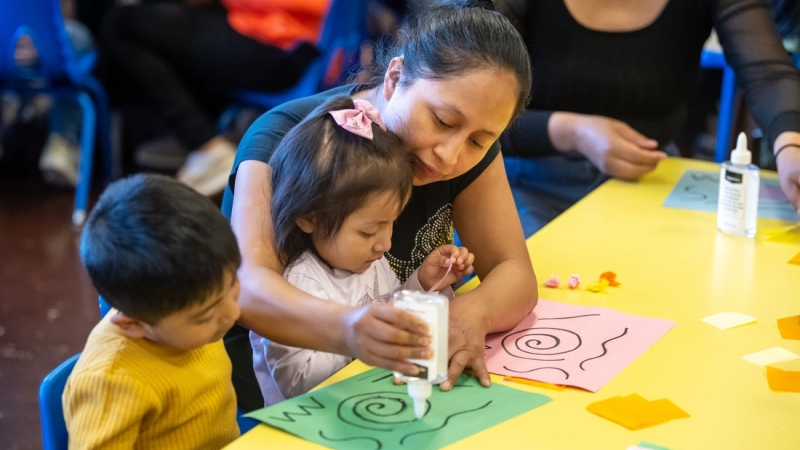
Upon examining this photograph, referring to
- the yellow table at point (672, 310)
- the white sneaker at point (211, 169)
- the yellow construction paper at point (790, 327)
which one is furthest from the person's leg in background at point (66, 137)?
the yellow construction paper at point (790, 327)

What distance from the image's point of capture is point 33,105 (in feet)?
14.0

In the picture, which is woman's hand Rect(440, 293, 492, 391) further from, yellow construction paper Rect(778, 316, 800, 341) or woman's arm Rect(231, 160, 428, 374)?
yellow construction paper Rect(778, 316, 800, 341)

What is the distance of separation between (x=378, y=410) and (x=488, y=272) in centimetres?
47

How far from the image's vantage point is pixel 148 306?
3.13 feet

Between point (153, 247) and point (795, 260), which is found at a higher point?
point (153, 247)

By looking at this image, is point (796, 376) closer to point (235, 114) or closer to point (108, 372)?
point (108, 372)

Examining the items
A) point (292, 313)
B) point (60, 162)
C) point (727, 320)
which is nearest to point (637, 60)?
point (727, 320)

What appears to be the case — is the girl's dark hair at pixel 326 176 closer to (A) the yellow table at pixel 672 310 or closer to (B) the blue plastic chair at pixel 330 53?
(A) the yellow table at pixel 672 310

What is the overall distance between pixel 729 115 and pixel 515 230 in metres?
1.83

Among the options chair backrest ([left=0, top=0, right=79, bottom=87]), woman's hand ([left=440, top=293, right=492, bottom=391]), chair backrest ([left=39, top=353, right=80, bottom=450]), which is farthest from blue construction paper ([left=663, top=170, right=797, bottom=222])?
chair backrest ([left=0, top=0, right=79, bottom=87])

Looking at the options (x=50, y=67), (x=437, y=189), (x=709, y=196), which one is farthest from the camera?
(x=50, y=67)

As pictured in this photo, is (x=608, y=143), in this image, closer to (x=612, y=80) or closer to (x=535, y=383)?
(x=612, y=80)

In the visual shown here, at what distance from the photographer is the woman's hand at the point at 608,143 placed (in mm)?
1936

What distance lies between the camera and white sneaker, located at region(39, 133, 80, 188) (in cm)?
398
